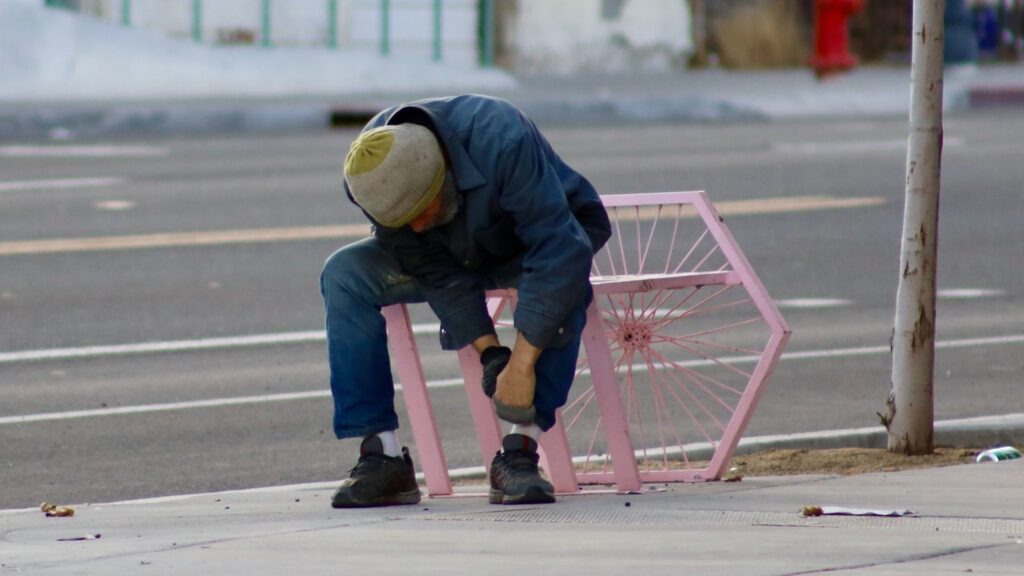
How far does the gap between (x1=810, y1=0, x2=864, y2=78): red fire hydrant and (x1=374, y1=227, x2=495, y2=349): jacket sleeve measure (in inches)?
815

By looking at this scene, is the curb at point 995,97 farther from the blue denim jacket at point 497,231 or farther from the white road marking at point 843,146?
the blue denim jacket at point 497,231

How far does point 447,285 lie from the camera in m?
5.47

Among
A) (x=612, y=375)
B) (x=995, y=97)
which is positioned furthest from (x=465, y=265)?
(x=995, y=97)

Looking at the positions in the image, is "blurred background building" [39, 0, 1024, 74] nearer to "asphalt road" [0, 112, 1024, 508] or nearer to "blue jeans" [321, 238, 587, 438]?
"asphalt road" [0, 112, 1024, 508]

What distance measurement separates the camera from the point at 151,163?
1630 cm

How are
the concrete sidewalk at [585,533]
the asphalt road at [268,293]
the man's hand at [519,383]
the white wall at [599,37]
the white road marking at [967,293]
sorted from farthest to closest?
the white wall at [599,37] → the white road marking at [967,293] → the asphalt road at [268,293] → the man's hand at [519,383] → the concrete sidewalk at [585,533]

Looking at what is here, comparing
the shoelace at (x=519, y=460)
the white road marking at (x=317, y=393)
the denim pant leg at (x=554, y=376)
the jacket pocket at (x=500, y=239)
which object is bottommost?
the white road marking at (x=317, y=393)

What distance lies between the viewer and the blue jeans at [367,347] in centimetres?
547

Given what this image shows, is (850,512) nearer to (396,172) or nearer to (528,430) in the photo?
(528,430)

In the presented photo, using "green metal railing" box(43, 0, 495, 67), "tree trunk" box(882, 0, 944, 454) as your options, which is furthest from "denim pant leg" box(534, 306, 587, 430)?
"green metal railing" box(43, 0, 495, 67)

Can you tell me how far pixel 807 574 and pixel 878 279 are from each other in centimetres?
696

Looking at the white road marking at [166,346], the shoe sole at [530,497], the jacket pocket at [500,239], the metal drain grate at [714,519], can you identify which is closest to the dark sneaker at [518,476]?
the shoe sole at [530,497]

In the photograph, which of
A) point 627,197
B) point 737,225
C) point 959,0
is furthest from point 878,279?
point 959,0

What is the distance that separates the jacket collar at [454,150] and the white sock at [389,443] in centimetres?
79
